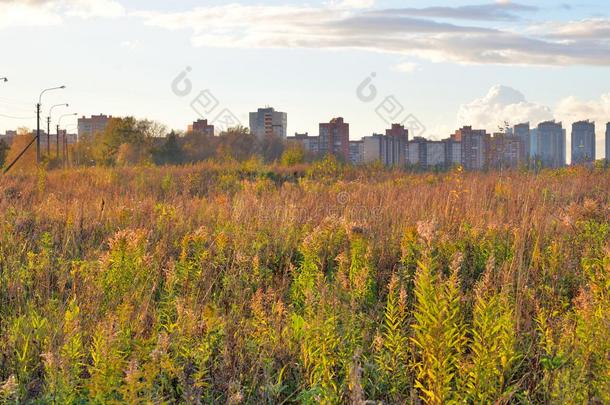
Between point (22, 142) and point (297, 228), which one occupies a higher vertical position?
point (22, 142)

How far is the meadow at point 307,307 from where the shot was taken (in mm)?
3158

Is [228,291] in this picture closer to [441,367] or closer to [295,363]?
[295,363]

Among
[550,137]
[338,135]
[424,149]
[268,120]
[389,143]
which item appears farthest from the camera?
[268,120]

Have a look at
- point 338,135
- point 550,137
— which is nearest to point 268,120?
point 338,135

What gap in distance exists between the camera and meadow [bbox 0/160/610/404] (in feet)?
10.4

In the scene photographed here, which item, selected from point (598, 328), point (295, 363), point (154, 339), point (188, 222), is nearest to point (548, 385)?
point (598, 328)

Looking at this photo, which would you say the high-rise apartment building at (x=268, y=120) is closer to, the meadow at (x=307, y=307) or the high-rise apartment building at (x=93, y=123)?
the high-rise apartment building at (x=93, y=123)

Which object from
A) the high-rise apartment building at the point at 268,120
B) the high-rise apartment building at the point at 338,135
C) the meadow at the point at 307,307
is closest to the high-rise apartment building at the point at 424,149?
the high-rise apartment building at the point at 338,135

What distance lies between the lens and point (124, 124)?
206 ft

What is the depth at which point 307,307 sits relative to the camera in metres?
3.88

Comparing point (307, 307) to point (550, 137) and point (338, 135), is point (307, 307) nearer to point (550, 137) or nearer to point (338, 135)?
point (550, 137)

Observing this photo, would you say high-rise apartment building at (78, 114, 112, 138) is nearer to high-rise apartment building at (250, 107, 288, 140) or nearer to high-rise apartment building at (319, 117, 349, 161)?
high-rise apartment building at (250, 107, 288, 140)

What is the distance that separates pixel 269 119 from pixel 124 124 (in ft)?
154

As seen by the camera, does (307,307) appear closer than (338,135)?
Yes
